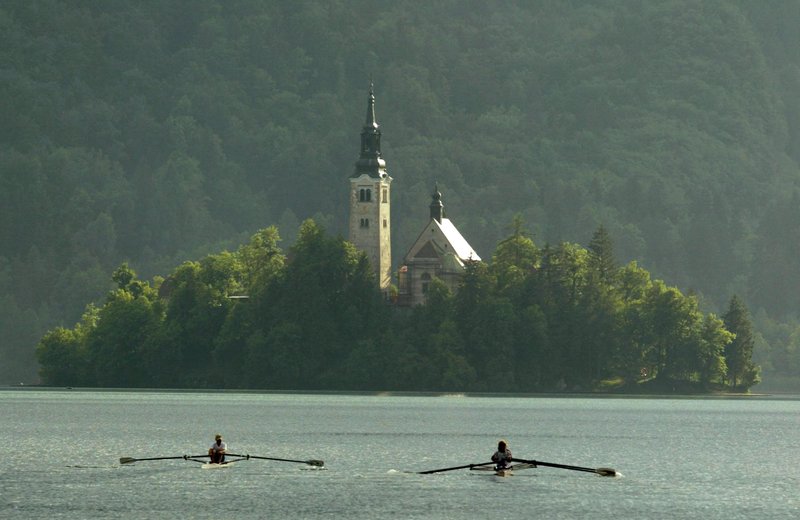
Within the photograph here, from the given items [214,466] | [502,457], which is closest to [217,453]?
[214,466]

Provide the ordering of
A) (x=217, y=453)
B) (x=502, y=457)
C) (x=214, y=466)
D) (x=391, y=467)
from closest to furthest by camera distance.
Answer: (x=502, y=457), (x=217, y=453), (x=214, y=466), (x=391, y=467)

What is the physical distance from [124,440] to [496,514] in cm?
5389

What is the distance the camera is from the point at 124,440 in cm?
13450

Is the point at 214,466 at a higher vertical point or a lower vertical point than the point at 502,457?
lower

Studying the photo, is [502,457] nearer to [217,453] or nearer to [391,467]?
[391,467]

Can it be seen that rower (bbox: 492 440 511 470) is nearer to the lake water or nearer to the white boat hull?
the lake water

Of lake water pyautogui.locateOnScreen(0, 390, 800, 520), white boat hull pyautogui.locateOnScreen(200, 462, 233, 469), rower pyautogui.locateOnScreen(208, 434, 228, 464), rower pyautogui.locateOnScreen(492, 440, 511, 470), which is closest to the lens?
lake water pyautogui.locateOnScreen(0, 390, 800, 520)

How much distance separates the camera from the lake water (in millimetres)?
89062

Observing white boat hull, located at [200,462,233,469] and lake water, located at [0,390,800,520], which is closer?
lake water, located at [0,390,800,520]

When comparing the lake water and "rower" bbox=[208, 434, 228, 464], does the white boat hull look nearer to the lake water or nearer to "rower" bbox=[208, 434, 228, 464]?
"rower" bbox=[208, 434, 228, 464]

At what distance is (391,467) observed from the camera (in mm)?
110875

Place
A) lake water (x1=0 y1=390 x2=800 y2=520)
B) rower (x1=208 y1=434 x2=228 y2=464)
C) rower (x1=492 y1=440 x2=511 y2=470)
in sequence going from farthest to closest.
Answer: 1. rower (x1=208 y1=434 x2=228 y2=464)
2. rower (x1=492 y1=440 x2=511 y2=470)
3. lake water (x1=0 y1=390 x2=800 y2=520)

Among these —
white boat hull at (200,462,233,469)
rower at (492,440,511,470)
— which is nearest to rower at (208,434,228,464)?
white boat hull at (200,462,233,469)

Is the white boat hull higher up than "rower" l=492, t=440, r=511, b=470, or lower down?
lower down
